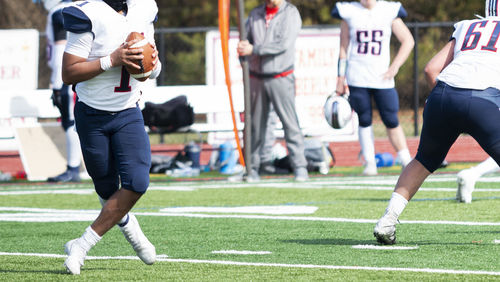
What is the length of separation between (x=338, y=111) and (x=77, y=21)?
652cm

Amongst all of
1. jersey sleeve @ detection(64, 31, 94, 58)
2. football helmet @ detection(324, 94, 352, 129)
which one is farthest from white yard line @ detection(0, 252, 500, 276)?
football helmet @ detection(324, 94, 352, 129)

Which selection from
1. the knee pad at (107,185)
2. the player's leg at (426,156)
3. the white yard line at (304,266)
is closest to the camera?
the white yard line at (304,266)

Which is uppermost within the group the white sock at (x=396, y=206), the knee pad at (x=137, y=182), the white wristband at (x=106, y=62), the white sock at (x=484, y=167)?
the white wristband at (x=106, y=62)

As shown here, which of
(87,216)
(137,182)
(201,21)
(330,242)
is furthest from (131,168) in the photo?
(201,21)

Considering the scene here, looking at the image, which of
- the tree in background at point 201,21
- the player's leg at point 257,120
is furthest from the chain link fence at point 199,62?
the player's leg at point 257,120

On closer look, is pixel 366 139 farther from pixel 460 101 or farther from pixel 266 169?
pixel 460 101

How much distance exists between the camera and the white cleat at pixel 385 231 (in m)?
6.22

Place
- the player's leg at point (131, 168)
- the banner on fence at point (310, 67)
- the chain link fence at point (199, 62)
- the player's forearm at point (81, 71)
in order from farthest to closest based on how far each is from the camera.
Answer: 1. the chain link fence at point (199, 62)
2. the banner on fence at point (310, 67)
3. the player's leg at point (131, 168)
4. the player's forearm at point (81, 71)

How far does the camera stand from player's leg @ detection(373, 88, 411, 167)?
11.2 metres

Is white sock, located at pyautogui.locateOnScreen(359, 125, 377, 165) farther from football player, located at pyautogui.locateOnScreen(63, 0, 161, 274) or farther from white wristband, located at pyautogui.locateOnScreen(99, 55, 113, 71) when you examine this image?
white wristband, located at pyautogui.locateOnScreen(99, 55, 113, 71)

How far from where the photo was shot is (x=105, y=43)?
552 centimetres

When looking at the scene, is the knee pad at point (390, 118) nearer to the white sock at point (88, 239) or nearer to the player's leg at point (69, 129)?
the player's leg at point (69, 129)

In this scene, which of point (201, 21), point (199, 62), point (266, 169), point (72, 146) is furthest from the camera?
point (201, 21)

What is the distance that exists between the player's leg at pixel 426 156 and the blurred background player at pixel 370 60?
4.87 m
